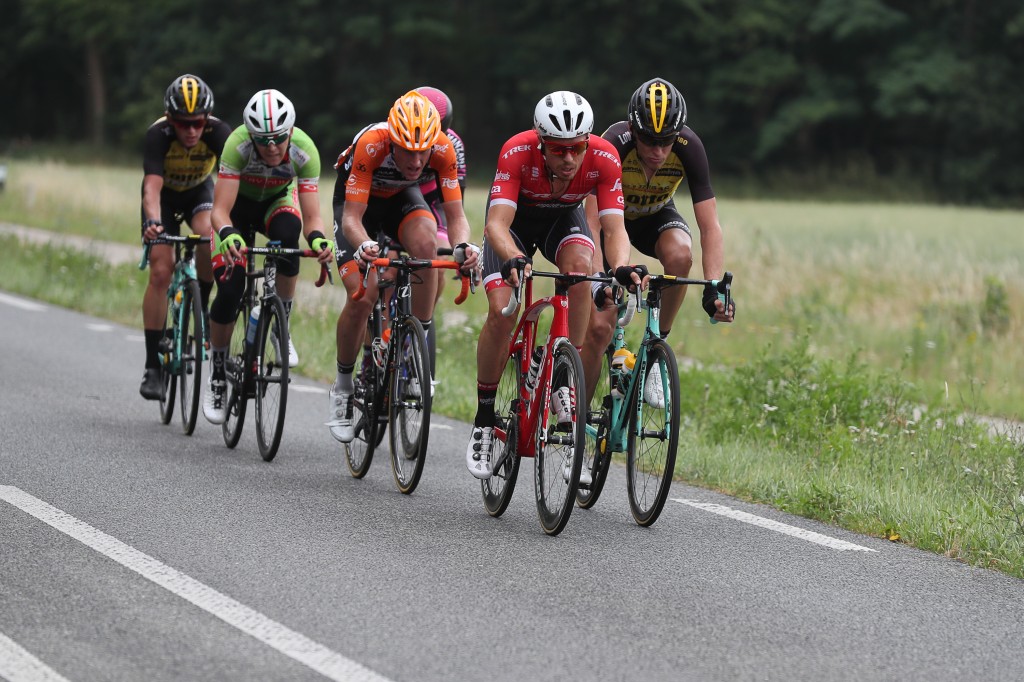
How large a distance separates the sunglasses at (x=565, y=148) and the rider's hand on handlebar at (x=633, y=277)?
65 centimetres

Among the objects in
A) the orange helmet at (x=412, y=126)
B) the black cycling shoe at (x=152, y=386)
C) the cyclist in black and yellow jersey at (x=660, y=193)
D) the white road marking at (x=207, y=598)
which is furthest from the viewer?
the black cycling shoe at (x=152, y=386)

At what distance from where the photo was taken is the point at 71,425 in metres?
8.92

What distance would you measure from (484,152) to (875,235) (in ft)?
131

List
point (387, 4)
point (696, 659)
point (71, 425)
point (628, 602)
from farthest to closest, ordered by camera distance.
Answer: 1. point (387, 4)
2. point (71, 425)
3. point (628, 602)
4. point (696, 659)

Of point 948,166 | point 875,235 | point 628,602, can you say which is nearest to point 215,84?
point 948,166

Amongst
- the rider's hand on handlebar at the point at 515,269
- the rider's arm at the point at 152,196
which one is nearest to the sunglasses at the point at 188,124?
the rider's arm at the point at 152,196

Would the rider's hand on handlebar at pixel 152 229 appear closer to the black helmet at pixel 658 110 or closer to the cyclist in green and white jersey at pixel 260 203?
the cyclist in green and white jersey at pixel 260 203

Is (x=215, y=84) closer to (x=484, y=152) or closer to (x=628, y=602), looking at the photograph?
(x=484, y=152)

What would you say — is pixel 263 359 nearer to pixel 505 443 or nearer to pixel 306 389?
pixel 505 443

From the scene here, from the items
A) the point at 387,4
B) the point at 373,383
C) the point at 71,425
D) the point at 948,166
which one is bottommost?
the point at 71,425

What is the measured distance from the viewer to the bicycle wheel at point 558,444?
245 inches

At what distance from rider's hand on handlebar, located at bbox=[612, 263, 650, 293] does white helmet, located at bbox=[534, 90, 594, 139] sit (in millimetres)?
666

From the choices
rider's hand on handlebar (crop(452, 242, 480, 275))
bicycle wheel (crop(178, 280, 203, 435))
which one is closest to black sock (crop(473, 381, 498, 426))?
rider's hand on handlebar (crop(452, 242, 480, 275))

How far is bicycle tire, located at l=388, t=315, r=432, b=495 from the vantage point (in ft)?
23.1
